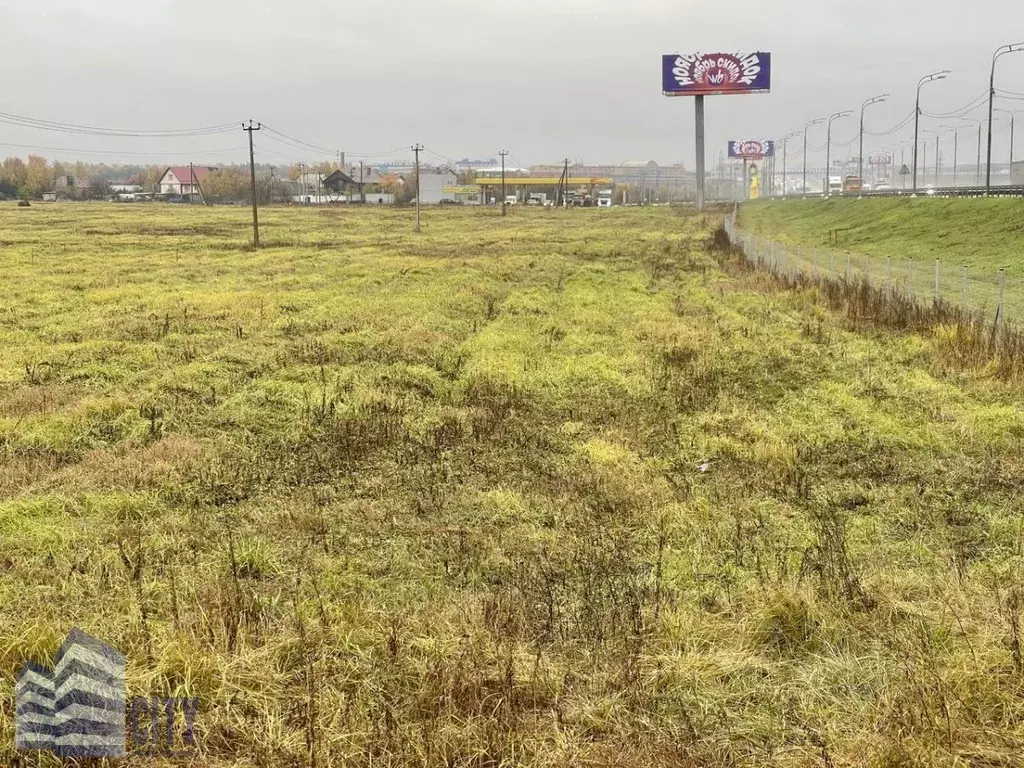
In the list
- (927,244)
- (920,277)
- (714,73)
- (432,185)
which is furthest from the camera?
(432,185)

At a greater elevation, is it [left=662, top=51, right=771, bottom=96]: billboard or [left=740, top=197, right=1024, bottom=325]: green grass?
[left=662, top=51, right=771, bottom=96]: billboard

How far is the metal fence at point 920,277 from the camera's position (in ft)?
72.0

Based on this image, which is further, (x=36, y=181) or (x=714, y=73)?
(x=36, y=181)

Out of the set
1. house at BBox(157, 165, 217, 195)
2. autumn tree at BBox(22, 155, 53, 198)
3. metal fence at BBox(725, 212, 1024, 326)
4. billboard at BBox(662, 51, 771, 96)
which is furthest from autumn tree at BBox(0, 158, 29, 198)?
metal fence at BBox(725, 212, 1024, 326)

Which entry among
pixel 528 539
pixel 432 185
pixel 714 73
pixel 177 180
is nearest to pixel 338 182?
pixel 432 185

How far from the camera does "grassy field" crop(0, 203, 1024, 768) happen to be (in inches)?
187

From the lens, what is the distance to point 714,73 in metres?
93.9

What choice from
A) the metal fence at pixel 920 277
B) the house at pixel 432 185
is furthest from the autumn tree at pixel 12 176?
the metal fence at pixel 920 277

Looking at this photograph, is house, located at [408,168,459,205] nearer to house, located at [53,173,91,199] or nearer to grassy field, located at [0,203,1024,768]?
house, located at [53,173,91,199]

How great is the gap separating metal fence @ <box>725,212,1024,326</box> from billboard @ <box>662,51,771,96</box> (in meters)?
55.9

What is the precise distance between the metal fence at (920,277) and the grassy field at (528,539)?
4.94 m

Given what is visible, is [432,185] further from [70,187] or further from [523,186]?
[70,187]

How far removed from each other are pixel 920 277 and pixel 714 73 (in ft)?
227

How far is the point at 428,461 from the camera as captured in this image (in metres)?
10.3
